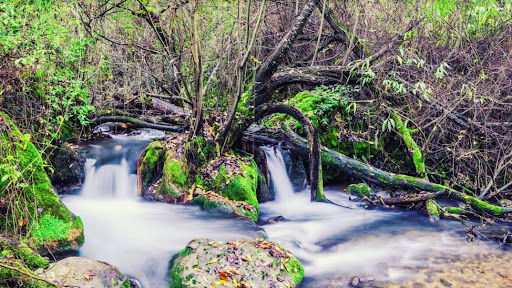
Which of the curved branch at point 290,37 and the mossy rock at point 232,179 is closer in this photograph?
the mossy rock at point 232,179

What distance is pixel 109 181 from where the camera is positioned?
7562mm

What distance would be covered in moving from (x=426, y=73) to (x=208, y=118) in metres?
5.40

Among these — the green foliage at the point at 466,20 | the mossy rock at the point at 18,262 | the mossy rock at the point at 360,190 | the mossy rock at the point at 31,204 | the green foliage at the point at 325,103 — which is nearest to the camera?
the mossy rock at the point at 18,262

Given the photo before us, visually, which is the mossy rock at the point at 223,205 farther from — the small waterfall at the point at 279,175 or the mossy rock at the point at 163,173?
the small waterfall at the point at 279,175

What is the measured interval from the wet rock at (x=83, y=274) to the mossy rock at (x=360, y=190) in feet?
17.4

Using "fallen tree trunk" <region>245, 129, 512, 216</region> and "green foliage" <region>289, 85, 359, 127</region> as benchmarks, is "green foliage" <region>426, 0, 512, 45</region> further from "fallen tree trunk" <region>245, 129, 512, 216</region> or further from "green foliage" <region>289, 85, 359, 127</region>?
"fallen tree trunk" <region>245, 129, 512, 216</region>

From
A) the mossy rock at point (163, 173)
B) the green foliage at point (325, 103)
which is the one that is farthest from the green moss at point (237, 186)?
the green foliage at point (325, 103)

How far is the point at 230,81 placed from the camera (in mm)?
7910

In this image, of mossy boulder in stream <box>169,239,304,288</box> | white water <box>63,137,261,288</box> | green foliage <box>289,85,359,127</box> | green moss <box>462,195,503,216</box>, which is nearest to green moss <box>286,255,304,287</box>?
mossy boulder in stream <box>169,239,304,288</box>

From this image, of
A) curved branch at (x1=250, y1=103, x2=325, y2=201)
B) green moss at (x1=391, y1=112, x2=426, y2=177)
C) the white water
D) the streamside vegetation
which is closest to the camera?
the white water

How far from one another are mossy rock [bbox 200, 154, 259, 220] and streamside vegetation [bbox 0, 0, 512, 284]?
0.03 meters

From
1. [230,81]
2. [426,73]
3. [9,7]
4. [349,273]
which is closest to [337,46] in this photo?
[426,73]

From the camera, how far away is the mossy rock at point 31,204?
4.19m

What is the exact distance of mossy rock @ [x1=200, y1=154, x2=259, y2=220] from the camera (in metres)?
6.87
